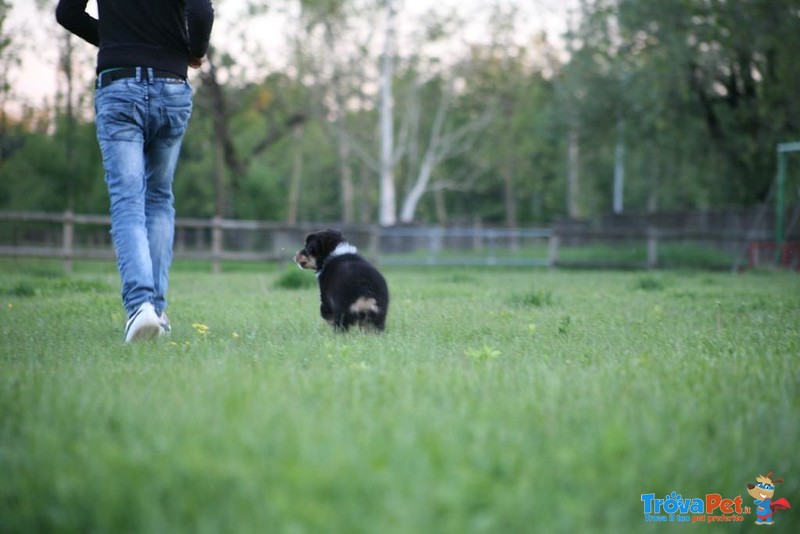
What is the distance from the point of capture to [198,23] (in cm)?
A: 563

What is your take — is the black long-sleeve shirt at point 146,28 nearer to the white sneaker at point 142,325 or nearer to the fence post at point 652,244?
the white sneaker at point 142,325

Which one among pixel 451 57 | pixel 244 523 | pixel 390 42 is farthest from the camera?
pixel 451 57

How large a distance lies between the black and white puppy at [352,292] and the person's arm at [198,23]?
1907 mm

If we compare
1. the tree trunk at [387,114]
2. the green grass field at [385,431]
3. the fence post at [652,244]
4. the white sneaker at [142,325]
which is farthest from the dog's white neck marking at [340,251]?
the tree trunk at [387,114]

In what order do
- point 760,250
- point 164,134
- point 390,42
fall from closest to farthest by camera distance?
1. point 164,134
2. point 760,250
3. point 390,42

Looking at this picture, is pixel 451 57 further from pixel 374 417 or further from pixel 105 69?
pixel 374 417

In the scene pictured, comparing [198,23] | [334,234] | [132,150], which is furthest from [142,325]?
[198,23]

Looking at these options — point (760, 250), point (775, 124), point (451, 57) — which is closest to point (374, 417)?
point (760, 250)

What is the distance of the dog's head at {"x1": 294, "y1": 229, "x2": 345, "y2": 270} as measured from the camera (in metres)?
6.71

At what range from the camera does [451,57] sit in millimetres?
35281

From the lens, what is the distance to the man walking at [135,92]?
17.9ft

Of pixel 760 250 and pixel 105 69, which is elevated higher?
pixel 105 69

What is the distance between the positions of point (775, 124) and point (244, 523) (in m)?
24.4

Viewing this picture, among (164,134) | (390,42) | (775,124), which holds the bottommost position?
(164,134)
